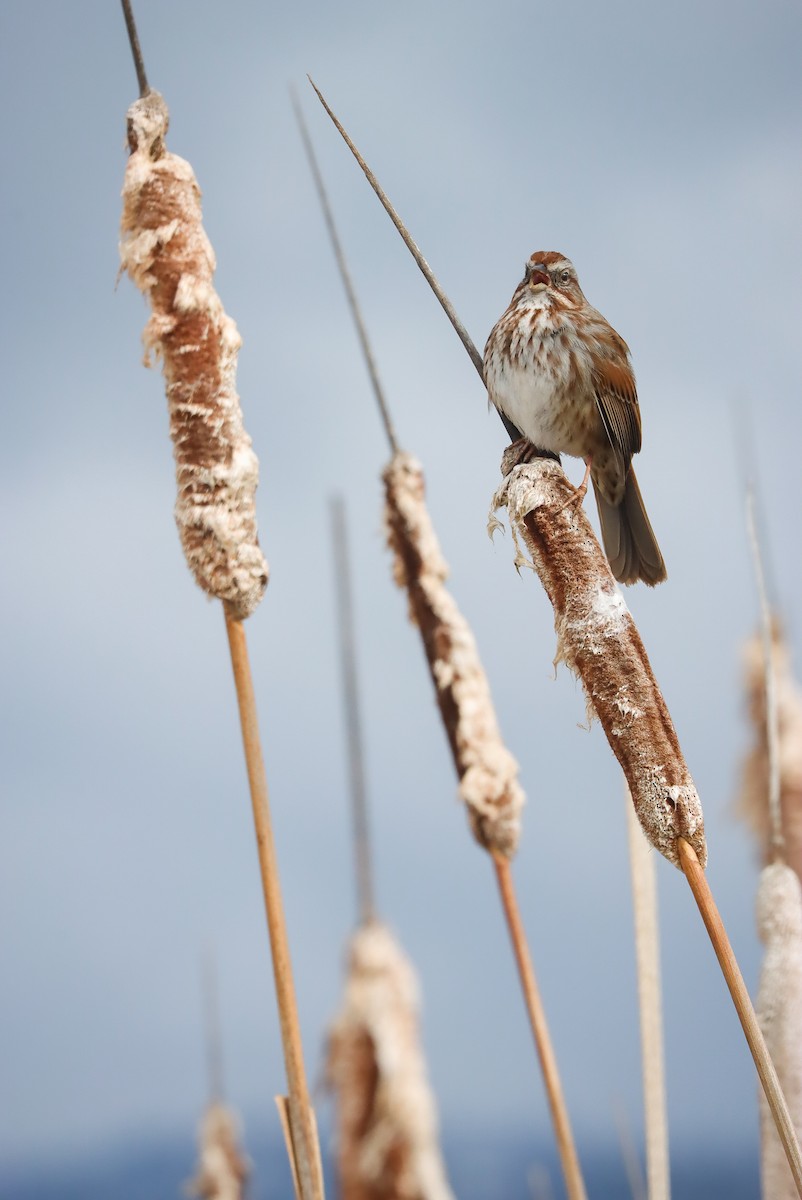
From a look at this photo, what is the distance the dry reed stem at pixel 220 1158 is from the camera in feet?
11.0

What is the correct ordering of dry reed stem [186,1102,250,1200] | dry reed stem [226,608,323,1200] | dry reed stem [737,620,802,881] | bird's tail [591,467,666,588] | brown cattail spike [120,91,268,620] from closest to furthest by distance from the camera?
dry reed stem [226,608,323,1200], brown cattail spike [120,91,268,620], bird's tail [591,467,666,588], dry reed stem [186,1102,250,1200], dry reed stem [737,620,802,881]

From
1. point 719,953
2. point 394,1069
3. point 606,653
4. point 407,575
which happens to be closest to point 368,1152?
point 394,1069

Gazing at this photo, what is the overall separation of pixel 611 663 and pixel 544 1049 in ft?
2.98

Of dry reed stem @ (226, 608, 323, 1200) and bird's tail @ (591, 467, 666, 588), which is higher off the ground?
bird's tail @ (591, 467, 666, 588)

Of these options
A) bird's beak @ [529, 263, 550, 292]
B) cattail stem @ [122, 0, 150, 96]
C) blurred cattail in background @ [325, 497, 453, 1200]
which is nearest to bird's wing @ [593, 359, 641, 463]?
bird's beak @ [529, 263, 550, 292]

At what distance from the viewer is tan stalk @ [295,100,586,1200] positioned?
213 cm

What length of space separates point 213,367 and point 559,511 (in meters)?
0.60

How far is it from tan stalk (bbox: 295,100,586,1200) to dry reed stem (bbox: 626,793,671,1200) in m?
0.14

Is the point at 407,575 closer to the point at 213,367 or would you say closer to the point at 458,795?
the point at 458,795

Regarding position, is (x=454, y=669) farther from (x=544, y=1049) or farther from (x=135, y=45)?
(x=135, y=45)

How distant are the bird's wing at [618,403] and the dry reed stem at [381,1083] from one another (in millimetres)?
1092

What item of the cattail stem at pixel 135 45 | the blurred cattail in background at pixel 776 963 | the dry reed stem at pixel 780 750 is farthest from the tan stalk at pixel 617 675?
the dry reed stem at pixel 780 750

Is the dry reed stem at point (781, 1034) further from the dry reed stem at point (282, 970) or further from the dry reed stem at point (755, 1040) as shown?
the dry reed stem at point (282, 970)

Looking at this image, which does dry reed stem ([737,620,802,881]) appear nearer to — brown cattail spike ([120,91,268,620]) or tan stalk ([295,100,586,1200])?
tan stalk ([295,100,586,1200])
